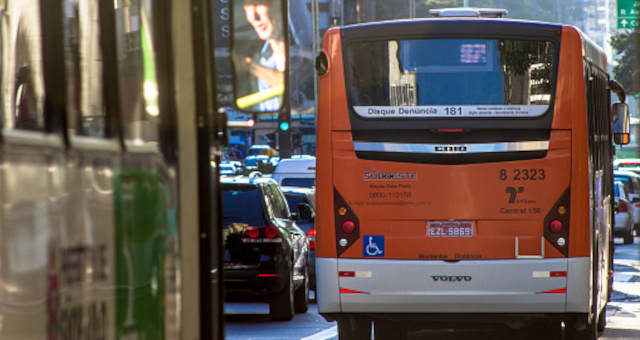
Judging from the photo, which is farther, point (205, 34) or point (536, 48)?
point (536, 48)

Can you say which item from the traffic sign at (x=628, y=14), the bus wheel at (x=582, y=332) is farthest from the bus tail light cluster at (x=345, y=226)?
the traffic sign at (x=628, y=14)

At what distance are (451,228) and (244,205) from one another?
4509 mm

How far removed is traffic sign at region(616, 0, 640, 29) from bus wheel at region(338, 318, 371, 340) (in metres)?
21.1

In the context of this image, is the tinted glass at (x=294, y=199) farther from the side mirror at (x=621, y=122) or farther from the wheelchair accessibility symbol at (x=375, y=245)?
the wheelchair accessibility symbol at (x=375, y=245)

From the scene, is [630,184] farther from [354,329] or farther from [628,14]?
[354,329]

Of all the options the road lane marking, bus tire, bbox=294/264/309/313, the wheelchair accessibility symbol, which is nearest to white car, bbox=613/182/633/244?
bus tire, bbox=294/264/309/313

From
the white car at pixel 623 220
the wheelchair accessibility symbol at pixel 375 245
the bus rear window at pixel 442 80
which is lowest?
the white car at pixel 623 220

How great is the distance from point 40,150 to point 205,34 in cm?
135

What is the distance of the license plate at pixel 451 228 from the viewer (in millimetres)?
10492

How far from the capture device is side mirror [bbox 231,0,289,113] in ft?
13.6

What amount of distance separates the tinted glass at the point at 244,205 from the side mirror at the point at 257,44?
10243mm

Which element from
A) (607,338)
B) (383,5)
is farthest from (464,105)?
(383,5)

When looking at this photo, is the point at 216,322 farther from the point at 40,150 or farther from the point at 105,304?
the point at 40,150

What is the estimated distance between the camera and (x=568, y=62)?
1048 cm
